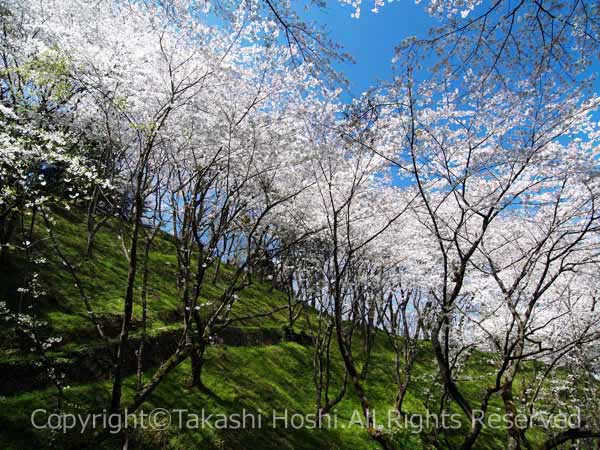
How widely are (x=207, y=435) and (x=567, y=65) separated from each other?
980cm

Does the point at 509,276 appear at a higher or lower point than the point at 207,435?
higher

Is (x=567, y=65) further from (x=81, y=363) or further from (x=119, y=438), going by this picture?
(x=81, y=363)

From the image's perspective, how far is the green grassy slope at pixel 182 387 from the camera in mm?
7270

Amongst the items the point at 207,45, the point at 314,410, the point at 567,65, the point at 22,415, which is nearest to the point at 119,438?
the point at 22,415

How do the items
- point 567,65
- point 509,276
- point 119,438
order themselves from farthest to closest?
point 509,276 → point 119,438 → point 567,65

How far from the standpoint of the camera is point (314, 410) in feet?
42.4

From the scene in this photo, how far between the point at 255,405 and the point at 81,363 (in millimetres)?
5164

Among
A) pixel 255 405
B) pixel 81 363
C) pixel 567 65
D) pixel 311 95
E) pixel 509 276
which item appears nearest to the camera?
pixel 567 65

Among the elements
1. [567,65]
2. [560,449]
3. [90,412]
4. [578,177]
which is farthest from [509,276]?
[90,412]

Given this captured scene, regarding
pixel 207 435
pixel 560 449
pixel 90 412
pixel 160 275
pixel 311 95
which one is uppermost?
pixel 311 95

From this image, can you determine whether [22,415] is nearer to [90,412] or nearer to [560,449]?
[90,412]

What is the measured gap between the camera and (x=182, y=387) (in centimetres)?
996

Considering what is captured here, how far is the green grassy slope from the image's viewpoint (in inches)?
286

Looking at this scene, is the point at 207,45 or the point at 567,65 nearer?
the point at 567,65
